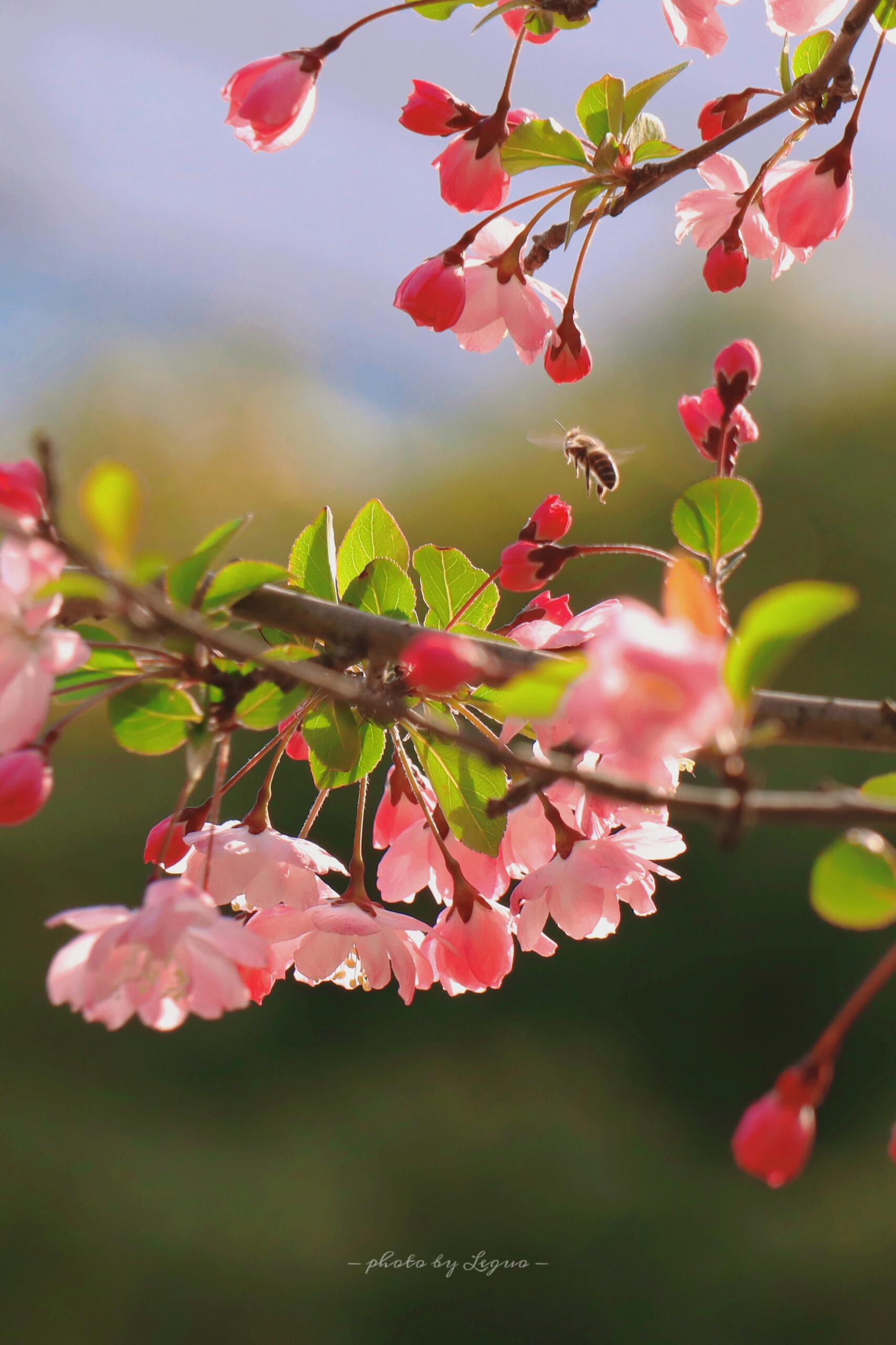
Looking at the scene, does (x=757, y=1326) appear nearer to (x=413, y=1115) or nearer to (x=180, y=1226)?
(x=413, y=1115)

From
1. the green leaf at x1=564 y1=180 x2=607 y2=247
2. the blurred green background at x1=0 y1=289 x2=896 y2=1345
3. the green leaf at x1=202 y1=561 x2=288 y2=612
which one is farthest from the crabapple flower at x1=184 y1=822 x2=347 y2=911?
the blurred green background at x1=0 y1=289 x2=896 y2=1345

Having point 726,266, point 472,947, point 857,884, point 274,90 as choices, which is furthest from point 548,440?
point 857,884

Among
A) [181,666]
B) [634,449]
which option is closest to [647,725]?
[181,666]

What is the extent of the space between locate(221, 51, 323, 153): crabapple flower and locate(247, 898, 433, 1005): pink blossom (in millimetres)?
649

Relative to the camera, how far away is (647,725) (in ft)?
1.29

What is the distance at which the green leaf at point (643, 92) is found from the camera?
96cm

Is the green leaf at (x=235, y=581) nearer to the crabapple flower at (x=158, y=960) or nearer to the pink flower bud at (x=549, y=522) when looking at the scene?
the crabapple flower at (x=158, y=960)

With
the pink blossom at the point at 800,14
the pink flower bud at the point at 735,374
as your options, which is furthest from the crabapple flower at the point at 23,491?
the pink blossom at the point at 800,14

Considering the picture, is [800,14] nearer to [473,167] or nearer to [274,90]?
[473,167]

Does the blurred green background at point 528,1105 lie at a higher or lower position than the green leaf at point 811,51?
lower

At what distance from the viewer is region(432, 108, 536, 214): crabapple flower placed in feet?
3.26

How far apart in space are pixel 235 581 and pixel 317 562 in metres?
0.28

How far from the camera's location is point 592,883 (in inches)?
37.1

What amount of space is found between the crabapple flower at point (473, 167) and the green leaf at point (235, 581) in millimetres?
475
